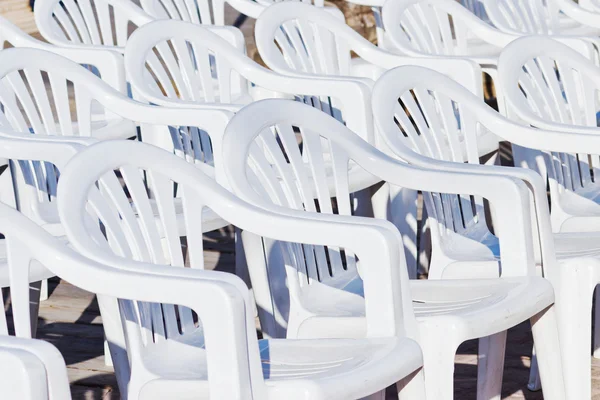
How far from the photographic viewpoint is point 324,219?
250cm

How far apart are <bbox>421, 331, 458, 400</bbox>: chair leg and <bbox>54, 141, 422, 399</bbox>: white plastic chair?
7cm

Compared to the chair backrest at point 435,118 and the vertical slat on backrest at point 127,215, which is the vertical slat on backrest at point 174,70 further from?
the vertical slat on backrest at point 127,215

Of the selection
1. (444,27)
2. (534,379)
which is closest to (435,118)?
(534,379)

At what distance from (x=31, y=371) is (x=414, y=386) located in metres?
0.82

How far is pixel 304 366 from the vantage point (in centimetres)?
243

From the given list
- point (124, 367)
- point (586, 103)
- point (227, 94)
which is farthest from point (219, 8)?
point (124, 367)

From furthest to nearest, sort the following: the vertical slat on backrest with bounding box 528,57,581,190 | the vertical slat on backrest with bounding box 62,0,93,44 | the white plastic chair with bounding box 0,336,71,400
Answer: the vertical slat on backrest with bounding box 62,0,93,44 → the vertical slat on backrest with bounding box 528,57,581,190 → the white plastic chair with bounding box 0,336,71,400

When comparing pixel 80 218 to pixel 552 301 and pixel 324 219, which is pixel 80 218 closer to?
pixel 324 219

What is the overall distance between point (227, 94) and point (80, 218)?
1821 mm

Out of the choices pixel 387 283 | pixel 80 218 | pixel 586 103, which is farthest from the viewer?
pixel 586 103

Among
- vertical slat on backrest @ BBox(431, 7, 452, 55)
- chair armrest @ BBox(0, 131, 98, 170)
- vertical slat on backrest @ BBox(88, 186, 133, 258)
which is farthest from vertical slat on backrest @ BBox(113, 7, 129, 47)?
vertical slat on backrest @ BBox(88, 186, 133, 258)

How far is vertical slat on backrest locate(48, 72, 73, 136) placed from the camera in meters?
3.62

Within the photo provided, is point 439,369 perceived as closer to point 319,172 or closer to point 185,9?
point 319,172

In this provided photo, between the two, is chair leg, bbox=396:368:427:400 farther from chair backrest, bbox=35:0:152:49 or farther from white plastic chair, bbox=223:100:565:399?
chair backrest, bbox=35:0:152:49
